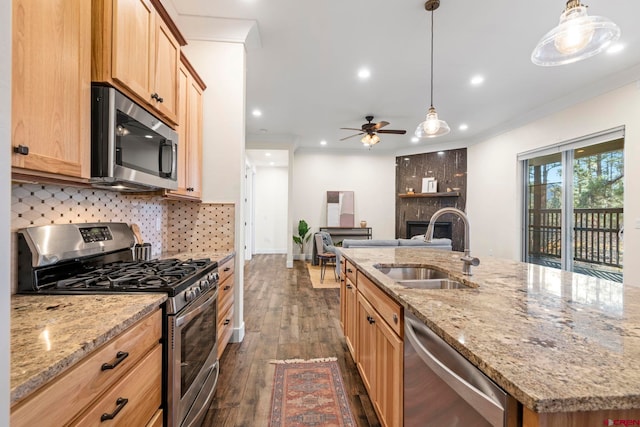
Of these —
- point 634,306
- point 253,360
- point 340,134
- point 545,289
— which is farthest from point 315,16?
point 340,134

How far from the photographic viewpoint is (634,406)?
0.54 meters

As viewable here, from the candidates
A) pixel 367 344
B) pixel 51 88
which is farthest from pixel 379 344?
pixel 51 88

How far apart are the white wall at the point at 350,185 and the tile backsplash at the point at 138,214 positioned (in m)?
4.99

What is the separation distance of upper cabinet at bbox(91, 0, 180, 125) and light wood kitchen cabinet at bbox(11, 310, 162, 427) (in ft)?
3.70

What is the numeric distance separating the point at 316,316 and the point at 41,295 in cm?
257

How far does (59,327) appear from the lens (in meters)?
0.86

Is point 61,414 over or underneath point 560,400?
underneath

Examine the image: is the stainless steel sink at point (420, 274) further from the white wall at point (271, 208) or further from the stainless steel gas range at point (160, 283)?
the white wall at point (271, 208)

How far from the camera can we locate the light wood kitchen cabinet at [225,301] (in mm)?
2105

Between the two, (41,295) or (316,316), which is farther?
(316,316)

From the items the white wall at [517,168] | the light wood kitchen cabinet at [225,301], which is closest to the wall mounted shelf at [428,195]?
the white wall at [517,168]

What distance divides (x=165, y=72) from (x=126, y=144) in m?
0.69

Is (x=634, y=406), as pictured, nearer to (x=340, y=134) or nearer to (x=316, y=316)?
(x=316, y=316)

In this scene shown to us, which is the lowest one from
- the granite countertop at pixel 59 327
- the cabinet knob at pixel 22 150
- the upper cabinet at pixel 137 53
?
the granite countertop at pixel 59 327
